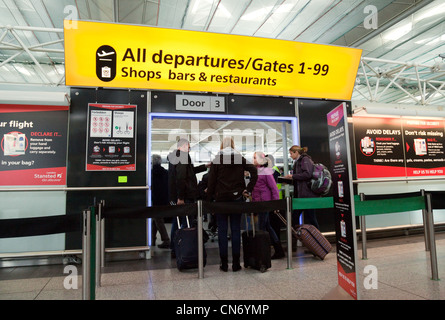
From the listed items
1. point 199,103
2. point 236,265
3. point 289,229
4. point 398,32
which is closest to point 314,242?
point 289,229

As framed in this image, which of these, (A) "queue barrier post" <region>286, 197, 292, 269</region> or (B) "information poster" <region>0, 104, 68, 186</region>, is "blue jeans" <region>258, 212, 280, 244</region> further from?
(B) "information poster" <region>0, 104, 68, 186</region>

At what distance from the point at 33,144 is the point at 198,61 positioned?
2.75 metres

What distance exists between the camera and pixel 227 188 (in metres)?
3.81

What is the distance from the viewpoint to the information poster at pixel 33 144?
4.38 metres

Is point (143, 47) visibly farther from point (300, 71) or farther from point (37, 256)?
point (37, 256)

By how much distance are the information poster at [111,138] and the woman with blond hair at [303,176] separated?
8.22 feet

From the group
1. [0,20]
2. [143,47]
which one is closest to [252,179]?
[143,47]

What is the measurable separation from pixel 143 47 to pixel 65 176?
7.32ft

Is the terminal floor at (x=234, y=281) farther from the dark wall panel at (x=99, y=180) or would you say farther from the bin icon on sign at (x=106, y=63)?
the bin icon on sign at (x=106, y=63)

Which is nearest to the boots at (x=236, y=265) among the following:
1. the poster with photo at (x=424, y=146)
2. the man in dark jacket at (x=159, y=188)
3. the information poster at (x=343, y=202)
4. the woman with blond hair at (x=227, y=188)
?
the woman with blond hair at (x=227, y=188)

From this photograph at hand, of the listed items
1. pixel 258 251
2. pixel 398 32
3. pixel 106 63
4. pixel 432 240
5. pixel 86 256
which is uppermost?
pixel 398 32

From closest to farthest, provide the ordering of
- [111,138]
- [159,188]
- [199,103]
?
[111,138], [199,103], [159,188]

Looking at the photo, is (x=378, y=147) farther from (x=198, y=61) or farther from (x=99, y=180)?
(x=99, y=180)

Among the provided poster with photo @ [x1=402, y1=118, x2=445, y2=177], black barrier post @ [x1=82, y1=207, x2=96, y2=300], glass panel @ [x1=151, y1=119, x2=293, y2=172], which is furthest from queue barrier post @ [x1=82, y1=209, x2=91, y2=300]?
glass panel @ [x1=151, y1=119, x2=293, y2=172]
